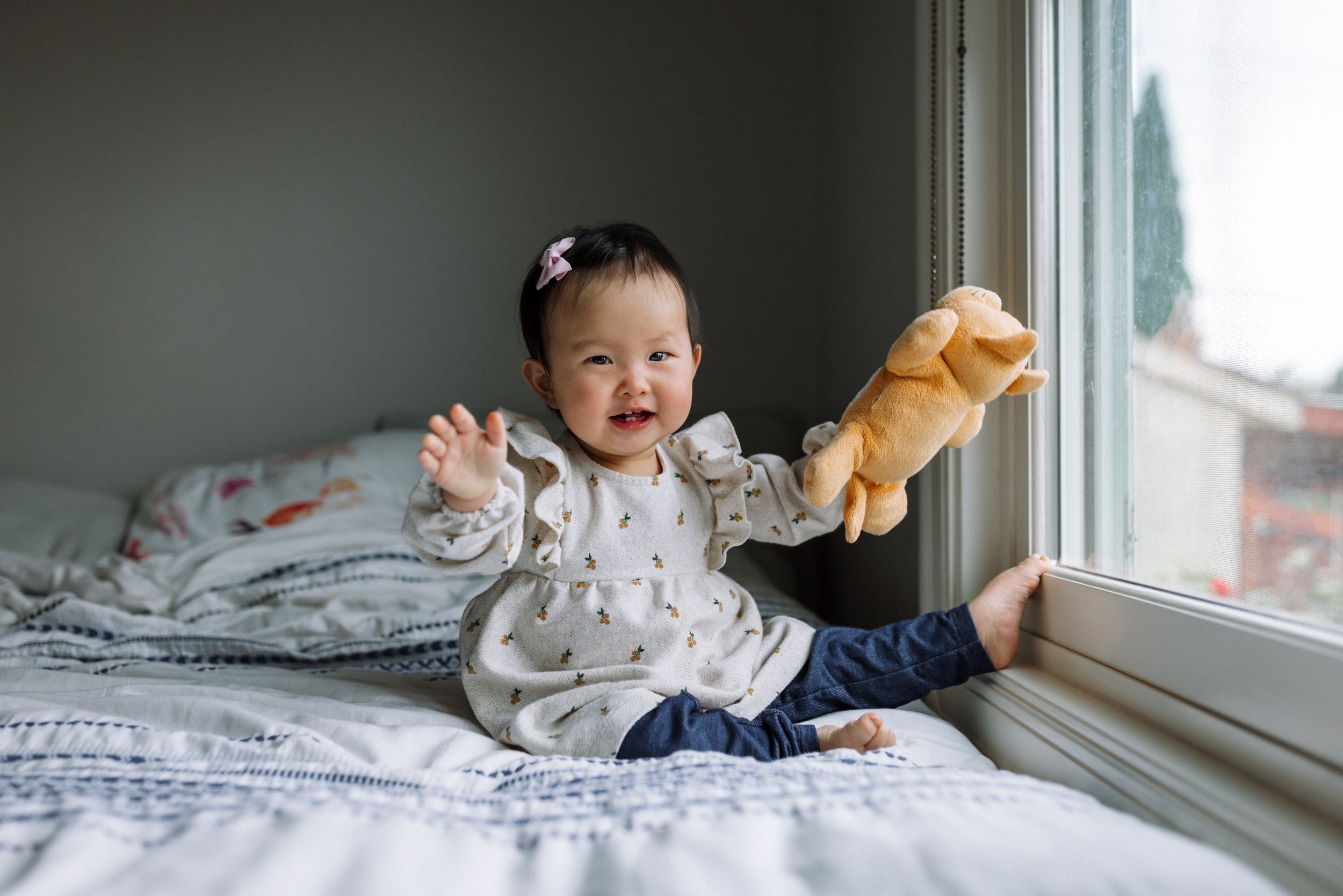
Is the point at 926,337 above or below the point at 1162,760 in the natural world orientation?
above

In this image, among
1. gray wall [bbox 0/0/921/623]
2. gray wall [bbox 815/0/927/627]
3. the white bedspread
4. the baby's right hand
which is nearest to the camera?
the white bedspread

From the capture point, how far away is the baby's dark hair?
0.89m

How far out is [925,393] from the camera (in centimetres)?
79

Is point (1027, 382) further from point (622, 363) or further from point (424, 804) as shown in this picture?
point (424, 804)

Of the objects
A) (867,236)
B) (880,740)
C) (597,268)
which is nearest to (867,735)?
(880,740)

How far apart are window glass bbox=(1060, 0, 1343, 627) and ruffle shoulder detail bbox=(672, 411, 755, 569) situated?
343 millimetres

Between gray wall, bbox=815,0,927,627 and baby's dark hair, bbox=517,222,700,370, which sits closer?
baby's dark hair, bbox=517,222,700,370

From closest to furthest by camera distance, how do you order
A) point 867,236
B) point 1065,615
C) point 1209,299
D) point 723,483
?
point 1209,299, point 1065,615, point 723,483, point 867,236

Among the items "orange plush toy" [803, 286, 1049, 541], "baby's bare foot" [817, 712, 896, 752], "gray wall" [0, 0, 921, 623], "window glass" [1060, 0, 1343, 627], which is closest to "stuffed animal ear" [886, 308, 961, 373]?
"orange plush toy" [803, 286, 1049, 541]

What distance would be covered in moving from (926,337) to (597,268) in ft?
1.10

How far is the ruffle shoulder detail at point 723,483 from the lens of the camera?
972 mm

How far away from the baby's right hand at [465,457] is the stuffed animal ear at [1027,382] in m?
0.45

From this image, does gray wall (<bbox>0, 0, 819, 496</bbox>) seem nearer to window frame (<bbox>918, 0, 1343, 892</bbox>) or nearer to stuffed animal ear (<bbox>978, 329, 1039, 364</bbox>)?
window frame (<bbox>918, 0, 1343, 892</bbox>)

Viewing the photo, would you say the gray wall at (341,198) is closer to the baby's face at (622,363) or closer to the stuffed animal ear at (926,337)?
the baby's face at (622,363)
